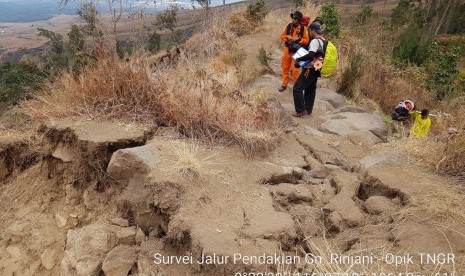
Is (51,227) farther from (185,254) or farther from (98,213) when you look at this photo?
(185,254)

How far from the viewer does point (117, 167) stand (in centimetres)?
360

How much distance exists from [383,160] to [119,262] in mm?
2848

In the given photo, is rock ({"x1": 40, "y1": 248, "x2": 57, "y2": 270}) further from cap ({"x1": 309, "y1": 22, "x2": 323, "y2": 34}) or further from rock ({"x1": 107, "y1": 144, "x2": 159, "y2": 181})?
cap ({"x1": 309, "y1": 22, "x2": 323, "y2": 34})

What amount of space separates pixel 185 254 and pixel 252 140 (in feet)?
4.99

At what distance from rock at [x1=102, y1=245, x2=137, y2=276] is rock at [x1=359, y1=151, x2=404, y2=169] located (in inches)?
99.6

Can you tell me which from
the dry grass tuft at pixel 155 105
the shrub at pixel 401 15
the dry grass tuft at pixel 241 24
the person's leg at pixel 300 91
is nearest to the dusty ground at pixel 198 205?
the dry grass tuft at pixel 155 105

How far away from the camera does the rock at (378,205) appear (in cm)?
348

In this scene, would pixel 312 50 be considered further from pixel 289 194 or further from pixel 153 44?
pixel 153 44

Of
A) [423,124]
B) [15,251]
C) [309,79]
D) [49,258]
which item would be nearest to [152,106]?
[49,258]

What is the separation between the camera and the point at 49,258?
363cm

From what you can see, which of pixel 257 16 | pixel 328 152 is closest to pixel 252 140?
pixel 328 152

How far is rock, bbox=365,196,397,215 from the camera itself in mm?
3479

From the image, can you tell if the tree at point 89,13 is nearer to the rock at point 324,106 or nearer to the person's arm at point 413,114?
the rock at point 324,106

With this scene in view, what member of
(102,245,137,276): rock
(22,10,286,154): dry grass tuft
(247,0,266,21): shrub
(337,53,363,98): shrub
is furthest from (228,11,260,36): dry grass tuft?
(102,245,137,276): rock
